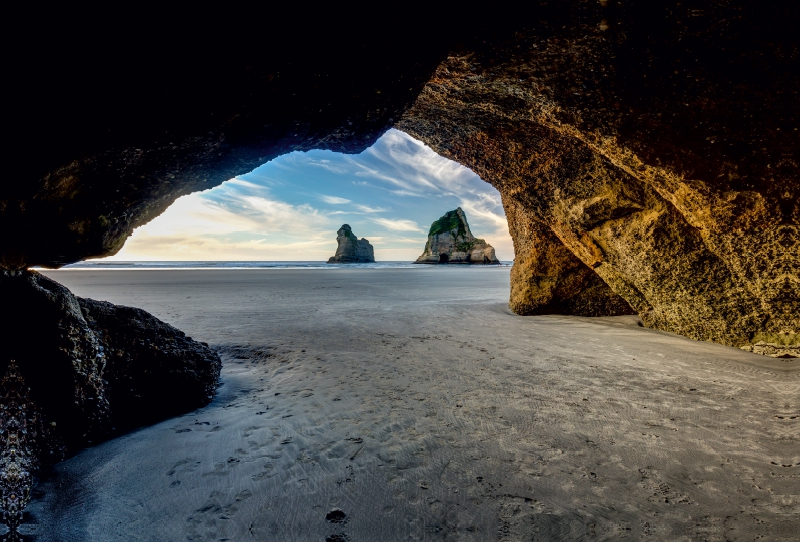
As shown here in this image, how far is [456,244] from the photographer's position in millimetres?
54500

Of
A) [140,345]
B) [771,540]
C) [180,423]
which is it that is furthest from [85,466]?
[771,540]

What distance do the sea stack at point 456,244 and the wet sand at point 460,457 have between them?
49384mm

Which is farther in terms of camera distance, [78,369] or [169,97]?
[78,369]

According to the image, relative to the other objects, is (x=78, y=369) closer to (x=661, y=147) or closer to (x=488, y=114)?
(x=488, y=114)

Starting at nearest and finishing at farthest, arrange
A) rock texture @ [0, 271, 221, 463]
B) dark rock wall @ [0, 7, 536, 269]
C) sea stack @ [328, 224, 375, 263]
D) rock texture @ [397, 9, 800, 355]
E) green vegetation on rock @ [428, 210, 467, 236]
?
dark rock wall @ [0, 7, 536, 269], rock texture @ [0, 271, 221, 463], rock texture @ [397, 9, 800, 355], green vegetation on rock @ [428, 210, 467, 236], sea stack @ [328, 224, 375, 263]

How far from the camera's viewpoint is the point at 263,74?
2195 mm

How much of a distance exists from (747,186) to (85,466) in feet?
21.1

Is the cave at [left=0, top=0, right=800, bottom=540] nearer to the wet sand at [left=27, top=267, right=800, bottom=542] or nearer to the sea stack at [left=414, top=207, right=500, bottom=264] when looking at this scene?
the wet sand at [left=27, top=267, right=800, bottom=542]

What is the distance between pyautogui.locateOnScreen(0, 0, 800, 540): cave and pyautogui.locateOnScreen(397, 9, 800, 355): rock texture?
21 millimetres

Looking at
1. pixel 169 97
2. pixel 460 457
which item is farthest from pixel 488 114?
pixel 460 457

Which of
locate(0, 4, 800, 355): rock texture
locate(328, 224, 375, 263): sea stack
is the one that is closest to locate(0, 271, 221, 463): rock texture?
locate(0, 4, 800, 355): rock texture

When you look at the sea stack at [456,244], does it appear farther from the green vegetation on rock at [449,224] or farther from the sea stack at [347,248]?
the sea stack at [347,248]

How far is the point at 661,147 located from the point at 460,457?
154 inches

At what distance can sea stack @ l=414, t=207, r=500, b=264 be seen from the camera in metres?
53.2
